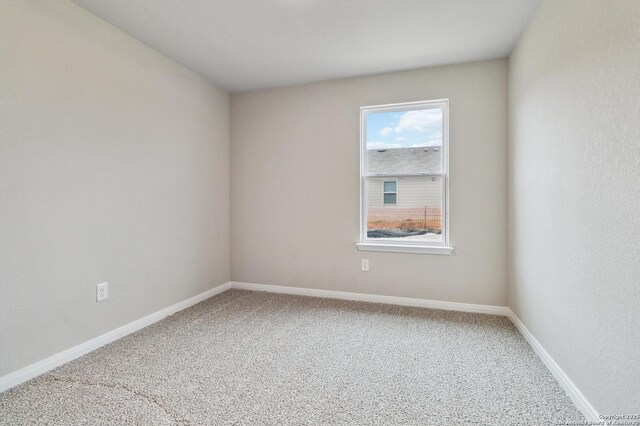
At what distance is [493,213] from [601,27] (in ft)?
5.80

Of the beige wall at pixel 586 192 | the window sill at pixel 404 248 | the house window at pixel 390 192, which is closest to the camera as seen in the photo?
the beige wall at pixel 586 192

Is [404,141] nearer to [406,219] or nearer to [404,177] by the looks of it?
[404,177]

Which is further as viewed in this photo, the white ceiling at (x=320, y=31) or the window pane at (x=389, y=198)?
the window pane at (x=389, y=198)

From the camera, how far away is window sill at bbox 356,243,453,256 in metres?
2.99

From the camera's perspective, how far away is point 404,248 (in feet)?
10.2

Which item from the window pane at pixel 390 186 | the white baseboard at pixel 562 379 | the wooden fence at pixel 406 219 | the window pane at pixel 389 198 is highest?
the window pane at pixel 390 186

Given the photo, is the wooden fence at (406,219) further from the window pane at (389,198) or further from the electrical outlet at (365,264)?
the electrical outlet at (365,264)

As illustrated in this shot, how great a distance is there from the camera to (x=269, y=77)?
128 inches

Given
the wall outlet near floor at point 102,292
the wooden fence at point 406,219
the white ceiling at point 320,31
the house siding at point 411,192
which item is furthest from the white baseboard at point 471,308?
the white ceiling at point 320,31

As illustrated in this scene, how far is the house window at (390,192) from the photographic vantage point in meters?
3.23

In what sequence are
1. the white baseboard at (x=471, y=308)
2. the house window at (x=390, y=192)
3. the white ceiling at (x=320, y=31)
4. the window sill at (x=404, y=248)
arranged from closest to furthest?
the white baseboard at (x=471, y=308) < the white ceiling at (x=320, y=31) < the window sill at (x=404, y=248) < the house window at (x=390, y=192)

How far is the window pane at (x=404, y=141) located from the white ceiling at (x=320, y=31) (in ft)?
1.57

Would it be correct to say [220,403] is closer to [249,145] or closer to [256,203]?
[256,203]

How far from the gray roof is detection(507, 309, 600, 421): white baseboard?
163cm
